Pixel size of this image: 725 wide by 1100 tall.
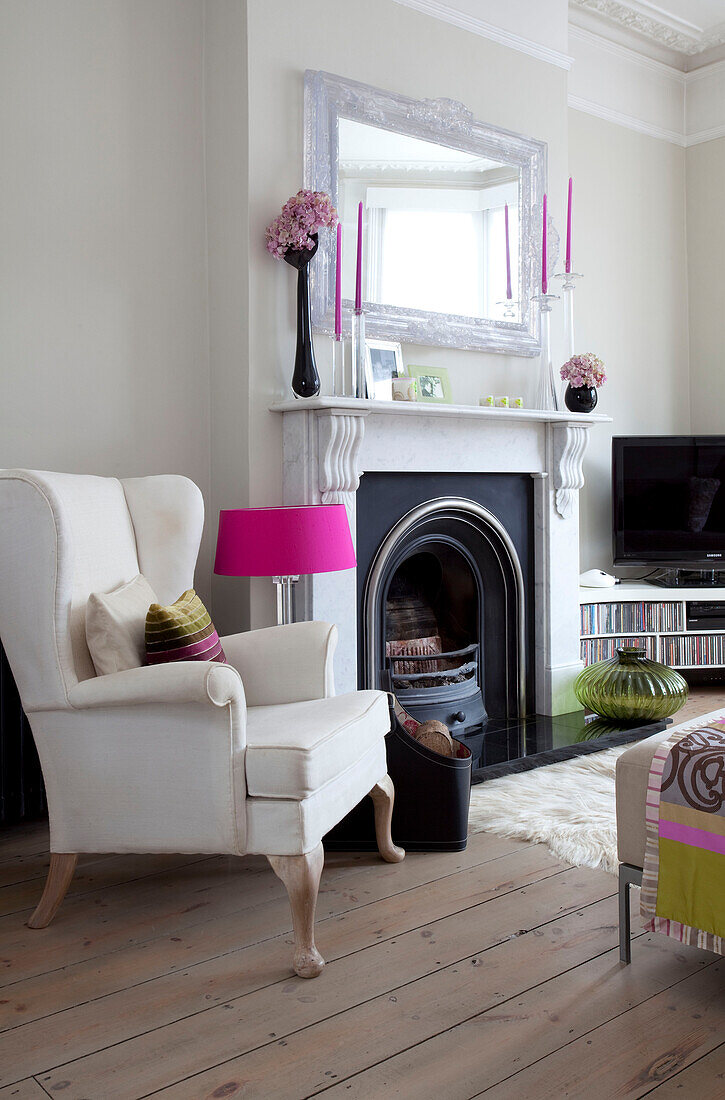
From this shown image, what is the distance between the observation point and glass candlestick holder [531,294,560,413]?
3.99m

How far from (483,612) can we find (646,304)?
2262mm

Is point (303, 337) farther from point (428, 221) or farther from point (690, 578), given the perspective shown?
point (690, 578)

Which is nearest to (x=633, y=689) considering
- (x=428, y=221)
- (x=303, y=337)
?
(x=303, y=337)

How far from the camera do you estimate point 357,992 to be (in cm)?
189

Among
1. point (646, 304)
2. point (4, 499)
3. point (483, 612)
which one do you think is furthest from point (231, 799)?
point (646, 304)

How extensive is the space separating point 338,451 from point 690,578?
2.37 meters

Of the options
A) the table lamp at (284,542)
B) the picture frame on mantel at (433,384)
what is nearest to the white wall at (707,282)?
the picture frame on mantel at (433,384)

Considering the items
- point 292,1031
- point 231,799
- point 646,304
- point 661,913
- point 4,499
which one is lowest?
point 292,1031

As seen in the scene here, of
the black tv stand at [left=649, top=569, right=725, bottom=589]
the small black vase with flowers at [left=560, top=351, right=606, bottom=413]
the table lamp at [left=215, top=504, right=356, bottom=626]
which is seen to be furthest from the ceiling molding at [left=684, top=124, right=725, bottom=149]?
the table lamp at [left=215, top=504, right=356, bottom=626]

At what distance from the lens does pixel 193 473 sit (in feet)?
11.1

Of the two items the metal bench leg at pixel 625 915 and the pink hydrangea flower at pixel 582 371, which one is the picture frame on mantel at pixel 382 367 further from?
the metal bench leg at pixel 625 915

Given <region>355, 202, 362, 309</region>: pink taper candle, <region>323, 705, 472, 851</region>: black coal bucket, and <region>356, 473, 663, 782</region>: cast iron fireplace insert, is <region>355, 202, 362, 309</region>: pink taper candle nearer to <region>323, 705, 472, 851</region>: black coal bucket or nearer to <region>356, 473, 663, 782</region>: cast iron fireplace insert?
<region>356, 473, 663, 782</region>: cast iron fireplace insert

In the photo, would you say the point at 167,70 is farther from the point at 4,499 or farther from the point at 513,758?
the point at 513,758

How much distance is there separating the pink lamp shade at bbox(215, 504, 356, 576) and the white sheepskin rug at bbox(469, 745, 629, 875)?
903 millimetres
